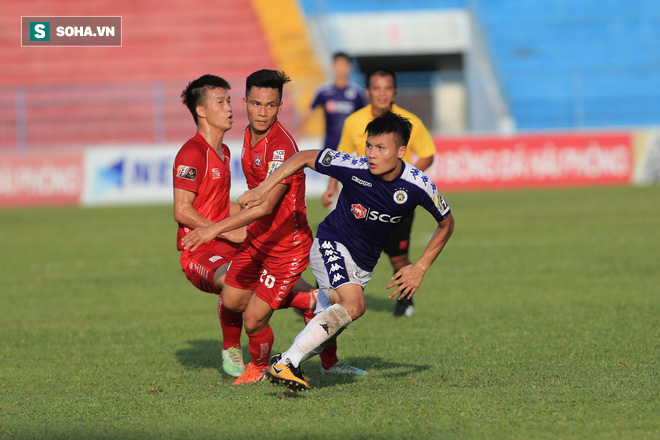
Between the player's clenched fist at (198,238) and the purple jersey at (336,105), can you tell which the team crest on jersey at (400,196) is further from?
the purple jersey at (336,105)

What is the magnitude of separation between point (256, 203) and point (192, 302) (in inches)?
186

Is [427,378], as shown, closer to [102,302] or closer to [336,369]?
[336,369]

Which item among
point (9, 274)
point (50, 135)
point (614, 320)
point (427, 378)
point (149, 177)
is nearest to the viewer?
point (427, 378)

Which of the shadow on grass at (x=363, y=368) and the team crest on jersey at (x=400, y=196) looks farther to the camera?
the shadow on grass at (x=363, y=368)

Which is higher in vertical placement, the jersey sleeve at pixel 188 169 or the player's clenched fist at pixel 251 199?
the jersey sleeve at pixel 188 169

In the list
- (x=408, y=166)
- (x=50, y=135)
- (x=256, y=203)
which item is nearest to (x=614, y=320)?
(x=408, y=166)

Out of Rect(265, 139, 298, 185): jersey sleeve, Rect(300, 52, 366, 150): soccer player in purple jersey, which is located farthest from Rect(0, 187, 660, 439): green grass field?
Rect(300, 52, 366, 150): soccer player in purple jersey

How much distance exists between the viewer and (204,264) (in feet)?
21.2

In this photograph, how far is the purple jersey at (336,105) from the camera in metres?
13.0

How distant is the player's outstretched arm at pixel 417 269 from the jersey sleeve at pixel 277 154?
1.02 meters

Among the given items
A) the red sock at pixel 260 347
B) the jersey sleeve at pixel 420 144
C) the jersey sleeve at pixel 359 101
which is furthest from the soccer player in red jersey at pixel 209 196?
the jersey sleeve at pixel 359 101

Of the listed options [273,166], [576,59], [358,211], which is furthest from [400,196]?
[576,59]

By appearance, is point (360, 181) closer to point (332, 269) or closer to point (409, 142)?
point (332, 269)

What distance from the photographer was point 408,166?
18.5ft
